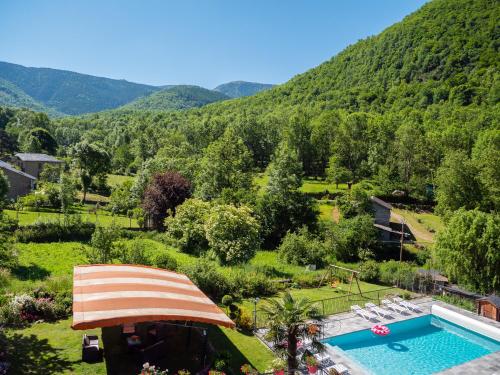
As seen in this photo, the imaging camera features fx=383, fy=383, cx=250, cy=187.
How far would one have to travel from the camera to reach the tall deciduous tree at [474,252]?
83.9 ft

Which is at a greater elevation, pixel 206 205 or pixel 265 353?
pixel 206 205

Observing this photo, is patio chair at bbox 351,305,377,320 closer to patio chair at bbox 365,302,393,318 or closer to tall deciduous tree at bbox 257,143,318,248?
patio chair at bbox 365,302,393,318

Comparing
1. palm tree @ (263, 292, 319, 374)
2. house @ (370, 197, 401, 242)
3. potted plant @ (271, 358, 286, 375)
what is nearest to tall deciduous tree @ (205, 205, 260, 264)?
palm tree @ (263, 292, 319, 374)

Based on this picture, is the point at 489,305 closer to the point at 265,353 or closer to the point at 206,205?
the point at 265,353

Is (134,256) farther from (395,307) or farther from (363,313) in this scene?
(395,307)

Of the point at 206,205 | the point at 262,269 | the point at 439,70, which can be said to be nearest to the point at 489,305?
the point at 262,269

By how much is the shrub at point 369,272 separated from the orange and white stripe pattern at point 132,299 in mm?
17550

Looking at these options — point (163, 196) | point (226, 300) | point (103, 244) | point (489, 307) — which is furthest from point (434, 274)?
point (163, 196)

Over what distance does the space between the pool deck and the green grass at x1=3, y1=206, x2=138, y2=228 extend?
22.1m

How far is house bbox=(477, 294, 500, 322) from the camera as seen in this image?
71.8 feet

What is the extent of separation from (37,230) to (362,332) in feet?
86.7

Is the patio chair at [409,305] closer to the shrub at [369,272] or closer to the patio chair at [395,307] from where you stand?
the patio chair at [395,307]

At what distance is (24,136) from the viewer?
96312 millimetres

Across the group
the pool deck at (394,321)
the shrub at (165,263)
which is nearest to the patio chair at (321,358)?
the pool deck at (394,321)
